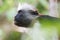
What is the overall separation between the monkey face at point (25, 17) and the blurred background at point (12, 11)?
0.03 m

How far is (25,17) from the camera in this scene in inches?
18.2

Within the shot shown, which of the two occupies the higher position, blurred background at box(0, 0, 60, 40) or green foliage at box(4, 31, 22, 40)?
blurred background at box(0, 0, 60, 40)

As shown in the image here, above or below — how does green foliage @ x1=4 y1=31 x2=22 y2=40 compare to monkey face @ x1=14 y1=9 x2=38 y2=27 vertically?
below

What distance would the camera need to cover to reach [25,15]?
1.52 feet

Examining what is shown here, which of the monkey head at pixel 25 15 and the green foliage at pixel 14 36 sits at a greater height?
the monkey head at pixel 25 15

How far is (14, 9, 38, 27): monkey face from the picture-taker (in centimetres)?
46

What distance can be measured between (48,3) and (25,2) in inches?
3.2

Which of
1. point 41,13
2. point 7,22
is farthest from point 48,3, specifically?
point 7,22

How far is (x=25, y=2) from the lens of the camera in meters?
0.47

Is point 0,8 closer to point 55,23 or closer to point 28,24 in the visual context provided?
point 28,24

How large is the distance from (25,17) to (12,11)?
68mm

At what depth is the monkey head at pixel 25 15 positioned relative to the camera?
456 mm

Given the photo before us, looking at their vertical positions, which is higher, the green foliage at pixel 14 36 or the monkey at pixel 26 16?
the monkey at pixel 26 16

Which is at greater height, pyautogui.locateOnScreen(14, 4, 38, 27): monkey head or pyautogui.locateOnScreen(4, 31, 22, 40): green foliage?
pyautogui.locateOnScreen(14, 4, 38, 27): monkey head
